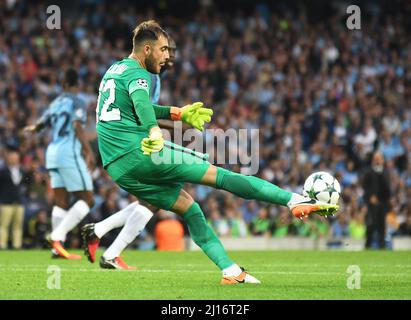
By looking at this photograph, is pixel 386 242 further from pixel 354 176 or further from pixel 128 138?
pixel 128 138

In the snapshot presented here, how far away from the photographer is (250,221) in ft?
66.5

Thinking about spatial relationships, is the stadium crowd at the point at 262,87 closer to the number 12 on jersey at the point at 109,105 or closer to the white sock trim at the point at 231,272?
the number 12 on jersey at the point at 109,105

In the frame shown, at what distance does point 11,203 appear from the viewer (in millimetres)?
18297

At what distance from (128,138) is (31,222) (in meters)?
10.4

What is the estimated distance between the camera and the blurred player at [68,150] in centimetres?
1380

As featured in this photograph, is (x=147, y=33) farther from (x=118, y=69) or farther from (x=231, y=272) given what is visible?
(x=231, y=272)

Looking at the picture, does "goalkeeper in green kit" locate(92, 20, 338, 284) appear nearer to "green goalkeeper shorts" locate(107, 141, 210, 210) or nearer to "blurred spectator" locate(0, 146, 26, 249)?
"green goalkeeper shorts" locate(107, 141, 210, 210)

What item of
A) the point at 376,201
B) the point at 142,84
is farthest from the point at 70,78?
the point at 376,201

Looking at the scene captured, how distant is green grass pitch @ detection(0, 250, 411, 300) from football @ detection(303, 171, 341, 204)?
0.79 m

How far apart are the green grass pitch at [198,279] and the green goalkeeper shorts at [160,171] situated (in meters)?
0.83

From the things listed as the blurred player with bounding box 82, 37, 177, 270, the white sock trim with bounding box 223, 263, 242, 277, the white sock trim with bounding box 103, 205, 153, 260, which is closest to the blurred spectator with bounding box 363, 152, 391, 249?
the blurred player with bounding box 82, 37, 177, 270

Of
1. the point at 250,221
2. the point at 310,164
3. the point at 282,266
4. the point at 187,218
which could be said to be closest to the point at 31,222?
the point at 250,221

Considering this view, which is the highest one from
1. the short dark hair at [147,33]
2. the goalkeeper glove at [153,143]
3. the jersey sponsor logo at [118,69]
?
the short dark hair at [147,33]

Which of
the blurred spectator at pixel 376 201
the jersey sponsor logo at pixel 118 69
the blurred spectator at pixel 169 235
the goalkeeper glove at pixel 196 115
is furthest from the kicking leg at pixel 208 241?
the blurred spectator at pixel 376 201
